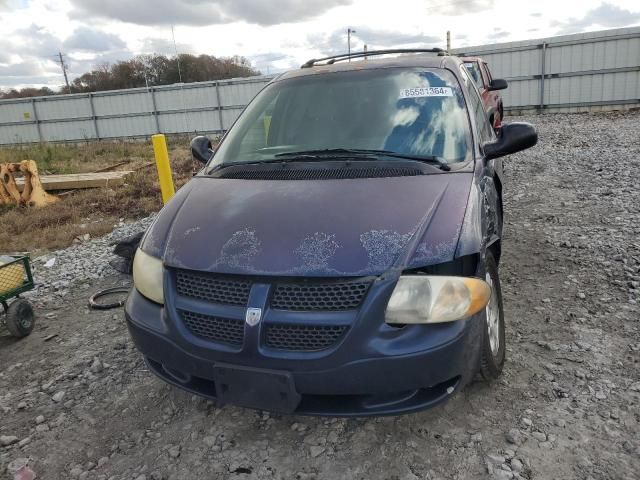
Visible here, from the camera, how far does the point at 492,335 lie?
2637mm

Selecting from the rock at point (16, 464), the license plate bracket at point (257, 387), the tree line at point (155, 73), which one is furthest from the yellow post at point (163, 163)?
the tree line at point (155, 73)

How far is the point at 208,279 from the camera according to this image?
2209mm

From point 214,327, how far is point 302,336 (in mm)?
414

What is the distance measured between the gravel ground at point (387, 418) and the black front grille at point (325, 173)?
1.22 meters

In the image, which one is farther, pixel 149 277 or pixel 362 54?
pixel 362 54

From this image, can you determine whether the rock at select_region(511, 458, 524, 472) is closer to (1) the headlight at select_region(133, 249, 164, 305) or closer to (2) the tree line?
(1) the headlight at select_region(133, 249, 164, 305)

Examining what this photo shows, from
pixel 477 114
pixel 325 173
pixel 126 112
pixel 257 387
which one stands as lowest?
pixel 257 387

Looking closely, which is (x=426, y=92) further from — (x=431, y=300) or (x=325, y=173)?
(x=431, y=300)

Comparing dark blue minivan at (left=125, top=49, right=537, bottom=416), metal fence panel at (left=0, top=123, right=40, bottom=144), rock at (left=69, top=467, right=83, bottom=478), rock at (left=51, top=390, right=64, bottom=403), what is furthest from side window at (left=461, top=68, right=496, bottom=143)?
metal fence panel at (left=0, top=123, right=40, bottom=144)

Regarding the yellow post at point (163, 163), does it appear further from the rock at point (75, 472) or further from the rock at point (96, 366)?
the rock at point (75, 472)

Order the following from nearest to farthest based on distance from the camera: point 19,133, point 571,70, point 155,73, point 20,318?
point 20,318, point 571,70, point 19,133, point 155,73

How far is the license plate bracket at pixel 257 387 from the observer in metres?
2.04

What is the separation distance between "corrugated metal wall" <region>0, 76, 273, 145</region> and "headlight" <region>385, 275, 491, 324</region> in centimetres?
1918

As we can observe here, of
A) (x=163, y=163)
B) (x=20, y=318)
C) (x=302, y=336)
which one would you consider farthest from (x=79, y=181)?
(x=302, y=336)
